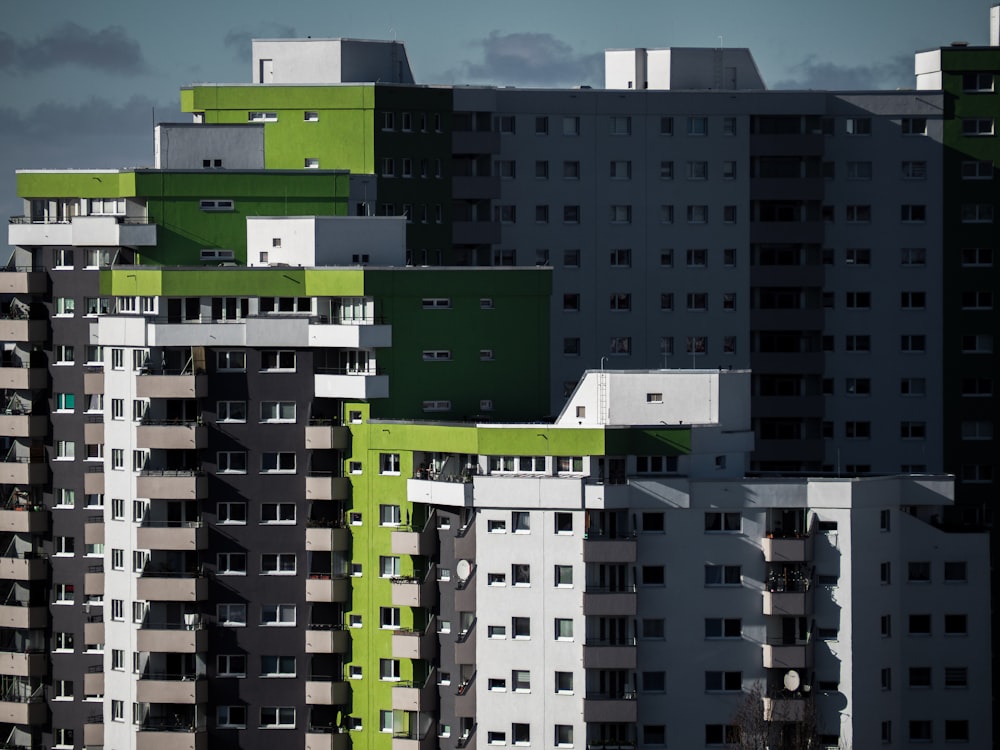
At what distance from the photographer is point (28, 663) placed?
161750mm

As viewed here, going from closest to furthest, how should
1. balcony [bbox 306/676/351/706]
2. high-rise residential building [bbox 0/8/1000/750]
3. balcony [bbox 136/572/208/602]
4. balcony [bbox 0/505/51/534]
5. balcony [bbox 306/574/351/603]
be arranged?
high-rise residential building [bbox 0/8/1000/750], balcony [bbox 306/574/351/603], balcony [bbox 306/676/351/706], balcony [bbox 136/572/208/602], balcony [bbox 0/505/51/534]

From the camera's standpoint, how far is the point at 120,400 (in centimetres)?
14550

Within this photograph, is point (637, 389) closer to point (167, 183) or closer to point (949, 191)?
point (167, 183)

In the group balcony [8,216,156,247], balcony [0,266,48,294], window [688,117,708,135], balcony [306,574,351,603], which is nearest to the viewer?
balcony [306,574,351,603]

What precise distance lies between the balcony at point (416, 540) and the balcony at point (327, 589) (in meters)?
4.50

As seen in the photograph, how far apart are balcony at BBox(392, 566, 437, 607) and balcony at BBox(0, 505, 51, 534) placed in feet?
102

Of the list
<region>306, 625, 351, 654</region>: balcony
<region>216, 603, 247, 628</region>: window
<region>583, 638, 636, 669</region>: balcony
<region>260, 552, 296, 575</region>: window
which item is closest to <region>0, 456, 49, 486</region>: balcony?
<region>216, 603, 247, 628</region>: window

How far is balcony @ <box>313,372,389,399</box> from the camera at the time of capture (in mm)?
140125

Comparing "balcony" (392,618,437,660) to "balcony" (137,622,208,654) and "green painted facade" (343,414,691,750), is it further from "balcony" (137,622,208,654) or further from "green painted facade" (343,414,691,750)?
"balcony" (137,622,208,654)

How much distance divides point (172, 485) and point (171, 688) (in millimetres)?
10959

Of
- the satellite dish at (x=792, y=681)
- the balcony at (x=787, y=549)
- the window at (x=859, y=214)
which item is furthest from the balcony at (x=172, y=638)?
the window at (x=859, y=214)

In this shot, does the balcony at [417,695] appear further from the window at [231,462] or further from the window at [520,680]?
the window at [231,462]

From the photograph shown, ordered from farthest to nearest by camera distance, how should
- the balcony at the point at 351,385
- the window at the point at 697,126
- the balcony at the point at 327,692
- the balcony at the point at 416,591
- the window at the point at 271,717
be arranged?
the window at the point at 697,126 → the window at the point at 271,717 → the balcony at the point at 327,692 → the balcony at the point at 351,385 → the balcony at the point at 416,591

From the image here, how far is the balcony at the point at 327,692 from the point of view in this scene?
141875mm
